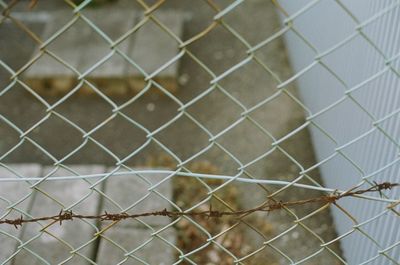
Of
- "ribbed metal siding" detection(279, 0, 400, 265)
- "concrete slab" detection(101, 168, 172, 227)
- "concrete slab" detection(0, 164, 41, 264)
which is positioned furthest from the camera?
"concrete slab" detection(101, 168, 172, 227)

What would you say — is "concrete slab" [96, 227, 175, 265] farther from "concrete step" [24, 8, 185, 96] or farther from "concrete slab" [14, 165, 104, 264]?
"concrete step" [24, 8, 185, 96]

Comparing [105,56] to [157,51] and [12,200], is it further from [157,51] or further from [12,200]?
[12,200]

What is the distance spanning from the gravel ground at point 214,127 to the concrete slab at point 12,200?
1.87 ft

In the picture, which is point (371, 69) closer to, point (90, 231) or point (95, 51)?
point (90, 231)

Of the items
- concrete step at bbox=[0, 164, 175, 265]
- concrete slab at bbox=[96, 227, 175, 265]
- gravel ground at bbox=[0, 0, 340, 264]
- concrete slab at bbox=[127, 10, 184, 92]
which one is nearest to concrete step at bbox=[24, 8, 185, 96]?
concrete slab at bbox=[127, 10, 184, 92]

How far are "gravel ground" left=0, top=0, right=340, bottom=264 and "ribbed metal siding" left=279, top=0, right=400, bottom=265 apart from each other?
0.25 m

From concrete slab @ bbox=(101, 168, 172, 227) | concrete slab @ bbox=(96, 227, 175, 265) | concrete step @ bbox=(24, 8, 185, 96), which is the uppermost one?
concrete step @ bbox=(24, 8, 185, 96)

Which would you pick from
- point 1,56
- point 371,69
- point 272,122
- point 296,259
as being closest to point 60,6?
point 1,56

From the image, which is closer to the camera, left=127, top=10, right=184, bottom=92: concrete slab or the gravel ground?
the gravel ground

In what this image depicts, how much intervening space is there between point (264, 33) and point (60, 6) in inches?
59.6

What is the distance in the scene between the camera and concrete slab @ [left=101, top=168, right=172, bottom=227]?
253cm

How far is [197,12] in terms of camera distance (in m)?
4.28

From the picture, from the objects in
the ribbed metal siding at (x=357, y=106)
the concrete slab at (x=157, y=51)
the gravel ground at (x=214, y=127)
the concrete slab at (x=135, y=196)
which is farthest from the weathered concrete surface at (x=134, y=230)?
the concrete slab at (x=157, y=51)

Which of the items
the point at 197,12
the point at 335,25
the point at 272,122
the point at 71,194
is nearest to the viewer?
the point at 335,25
